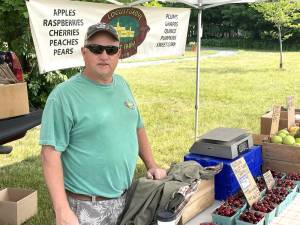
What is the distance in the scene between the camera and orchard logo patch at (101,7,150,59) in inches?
180

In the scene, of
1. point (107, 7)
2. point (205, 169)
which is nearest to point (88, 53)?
point (205, 169)

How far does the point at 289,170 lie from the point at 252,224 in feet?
3.87

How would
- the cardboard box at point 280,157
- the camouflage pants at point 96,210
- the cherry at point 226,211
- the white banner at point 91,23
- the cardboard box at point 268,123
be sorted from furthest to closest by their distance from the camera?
1. the cardboard box at point 268,123
2. the white banner at point 91,23
3. the cardboard box at point 280,157
4. the cherry at point 226,211
5. the camouflage pants at point 96,210

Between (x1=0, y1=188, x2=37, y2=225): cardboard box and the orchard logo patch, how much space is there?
183 cm

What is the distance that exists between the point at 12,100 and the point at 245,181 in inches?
90.8

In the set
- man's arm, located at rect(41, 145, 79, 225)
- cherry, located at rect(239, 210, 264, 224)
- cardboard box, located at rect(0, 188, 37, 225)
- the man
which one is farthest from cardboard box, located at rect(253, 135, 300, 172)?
cardboard box, located at rect(0, 188, 37, 225)

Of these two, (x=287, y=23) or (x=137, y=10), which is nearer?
(x=137, y=10)

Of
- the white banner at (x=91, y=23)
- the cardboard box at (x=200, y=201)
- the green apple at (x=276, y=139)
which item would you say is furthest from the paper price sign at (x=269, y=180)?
the white banner at (x=91, y=23)

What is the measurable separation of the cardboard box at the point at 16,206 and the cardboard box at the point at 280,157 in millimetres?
2435

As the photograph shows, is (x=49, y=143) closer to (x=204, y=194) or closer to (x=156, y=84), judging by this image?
(x=204, y=194)

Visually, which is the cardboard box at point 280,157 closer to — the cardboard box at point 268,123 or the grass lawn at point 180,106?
the cardboard box at point 268,123

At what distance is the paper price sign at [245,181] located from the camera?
2.58m

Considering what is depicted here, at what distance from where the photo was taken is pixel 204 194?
2693mm

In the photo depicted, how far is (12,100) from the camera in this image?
3934mm
